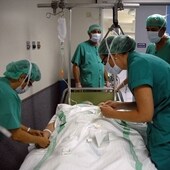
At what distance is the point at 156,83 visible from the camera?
134 centimetres

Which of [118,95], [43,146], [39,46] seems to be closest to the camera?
[43,146]

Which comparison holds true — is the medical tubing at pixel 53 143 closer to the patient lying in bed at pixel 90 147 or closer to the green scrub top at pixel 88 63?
the patient lying in bed at pixel 90 147

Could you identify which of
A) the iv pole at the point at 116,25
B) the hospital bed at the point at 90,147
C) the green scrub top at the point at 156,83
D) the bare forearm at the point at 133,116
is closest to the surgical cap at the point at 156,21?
the iv pole at the point at 116,25

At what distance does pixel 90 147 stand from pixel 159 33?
139 centimetres

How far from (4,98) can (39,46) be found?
1784mm

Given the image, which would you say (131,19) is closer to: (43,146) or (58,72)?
(58,72)

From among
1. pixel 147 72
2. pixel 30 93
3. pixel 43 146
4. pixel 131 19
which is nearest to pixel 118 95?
pixel 30 93

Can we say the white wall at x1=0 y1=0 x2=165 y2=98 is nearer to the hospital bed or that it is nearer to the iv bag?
the iv bag

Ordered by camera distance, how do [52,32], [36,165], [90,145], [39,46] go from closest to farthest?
[36,165], [90,145], [39,46], [52,32]

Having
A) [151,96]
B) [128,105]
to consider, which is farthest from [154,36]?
[151,96]

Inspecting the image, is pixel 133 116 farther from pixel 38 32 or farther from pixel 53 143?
pixel 38 32

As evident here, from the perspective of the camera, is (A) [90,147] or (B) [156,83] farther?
(A) [90,147]

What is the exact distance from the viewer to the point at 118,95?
2.76 metres

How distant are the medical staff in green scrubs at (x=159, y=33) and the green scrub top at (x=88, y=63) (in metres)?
0.79
